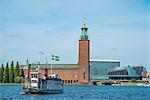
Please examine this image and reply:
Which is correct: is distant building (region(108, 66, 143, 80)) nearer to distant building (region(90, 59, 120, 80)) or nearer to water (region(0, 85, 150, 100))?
distant building (region(90, 59, 120, 80))

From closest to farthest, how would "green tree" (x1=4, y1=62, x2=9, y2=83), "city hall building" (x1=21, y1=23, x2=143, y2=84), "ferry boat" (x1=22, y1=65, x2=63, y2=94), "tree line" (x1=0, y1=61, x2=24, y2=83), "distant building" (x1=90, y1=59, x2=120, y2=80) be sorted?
"ferry boat" (x1=22, y1=65, x2=63, y2=94) < "green tree" (x1=4, y1=62, x2=9, y2=83) < "tree line" (x1=0, y1=61, x2=24, y2=83) < "city hall building" (x1=21, y1=23, x2=143, y2=84) < "distant building" (x1=90, y1=59, x2=120, y2=80)

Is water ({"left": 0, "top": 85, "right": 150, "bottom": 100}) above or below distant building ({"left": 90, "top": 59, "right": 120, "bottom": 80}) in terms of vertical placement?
below

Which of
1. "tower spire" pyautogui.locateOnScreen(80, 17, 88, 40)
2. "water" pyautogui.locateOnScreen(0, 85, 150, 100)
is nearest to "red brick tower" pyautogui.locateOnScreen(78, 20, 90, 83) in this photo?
"tower spire" pyautogui.locateOnScreen(80, 17, 88, 40)

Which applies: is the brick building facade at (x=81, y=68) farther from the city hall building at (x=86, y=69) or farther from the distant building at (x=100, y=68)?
the distant building at (x=100, y=68)

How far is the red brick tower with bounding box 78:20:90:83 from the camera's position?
13450 centimetres

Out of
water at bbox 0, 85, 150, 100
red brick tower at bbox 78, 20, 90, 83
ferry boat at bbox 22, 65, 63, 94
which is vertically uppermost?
Result: red brick tower at bbox 78, 20, 90, 83

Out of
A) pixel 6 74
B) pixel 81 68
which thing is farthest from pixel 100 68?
pixel 6 74

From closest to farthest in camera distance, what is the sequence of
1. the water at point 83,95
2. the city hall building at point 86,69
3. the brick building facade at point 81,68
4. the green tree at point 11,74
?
the water at point 83,95
the green tree at point 11,74
the brick building facade at point 81,68
the city hall building at point 86,69

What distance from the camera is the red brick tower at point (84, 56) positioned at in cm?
13450

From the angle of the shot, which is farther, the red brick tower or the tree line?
the red brick tower

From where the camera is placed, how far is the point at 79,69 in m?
137

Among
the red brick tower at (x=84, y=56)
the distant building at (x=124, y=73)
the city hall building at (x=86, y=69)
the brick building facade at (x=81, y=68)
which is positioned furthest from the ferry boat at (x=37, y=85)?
the distant building at (x=124, y=73)

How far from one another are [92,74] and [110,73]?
24.7ft

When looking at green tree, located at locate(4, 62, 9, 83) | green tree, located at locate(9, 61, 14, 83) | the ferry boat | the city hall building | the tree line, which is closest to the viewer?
the ferry boat
